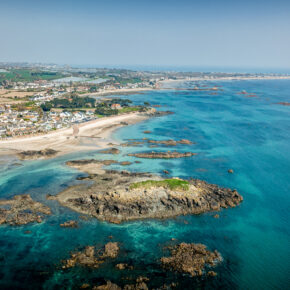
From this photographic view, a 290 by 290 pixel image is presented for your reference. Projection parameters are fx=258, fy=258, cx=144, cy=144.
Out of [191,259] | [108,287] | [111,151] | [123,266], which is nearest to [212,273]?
[191,259]

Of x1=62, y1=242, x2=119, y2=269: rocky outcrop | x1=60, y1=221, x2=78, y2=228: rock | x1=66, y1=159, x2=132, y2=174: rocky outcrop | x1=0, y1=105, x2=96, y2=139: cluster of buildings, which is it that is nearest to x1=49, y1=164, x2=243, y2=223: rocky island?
x1=60, y1=221, x2=78, y2=228: rock

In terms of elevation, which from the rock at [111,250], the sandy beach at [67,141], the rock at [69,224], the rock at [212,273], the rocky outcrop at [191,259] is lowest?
the sandy beach at [67,141]

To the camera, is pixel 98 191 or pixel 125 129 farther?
pixel 125 129

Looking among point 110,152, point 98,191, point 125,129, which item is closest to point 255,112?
point 125,129

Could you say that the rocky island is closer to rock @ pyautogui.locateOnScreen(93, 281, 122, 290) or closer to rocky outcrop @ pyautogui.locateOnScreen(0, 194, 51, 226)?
rocky outcrop @ pyautogui.locateOnScreen(0, 194, 51, 226)

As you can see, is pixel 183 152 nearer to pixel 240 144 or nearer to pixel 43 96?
pixel 240 144

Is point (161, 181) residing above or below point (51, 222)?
above

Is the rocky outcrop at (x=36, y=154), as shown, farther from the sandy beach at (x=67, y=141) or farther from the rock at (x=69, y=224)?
the rock at (x=69, y=224)

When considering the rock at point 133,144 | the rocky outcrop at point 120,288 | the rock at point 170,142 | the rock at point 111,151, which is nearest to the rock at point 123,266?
the rocky outcrop at point 120,288
